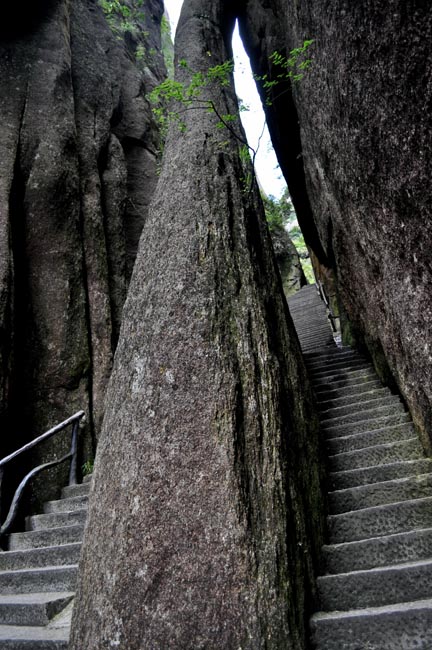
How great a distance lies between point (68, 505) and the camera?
4750 mm

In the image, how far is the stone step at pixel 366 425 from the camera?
14.4ft

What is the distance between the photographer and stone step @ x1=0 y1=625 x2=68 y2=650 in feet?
8.70

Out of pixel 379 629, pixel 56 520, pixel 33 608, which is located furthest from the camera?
pixel 56 520

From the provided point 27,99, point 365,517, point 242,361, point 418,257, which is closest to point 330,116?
point 418,257

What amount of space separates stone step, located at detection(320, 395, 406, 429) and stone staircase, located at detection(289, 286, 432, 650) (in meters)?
0.01

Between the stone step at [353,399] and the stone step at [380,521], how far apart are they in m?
2.09

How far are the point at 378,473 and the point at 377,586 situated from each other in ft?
4.01

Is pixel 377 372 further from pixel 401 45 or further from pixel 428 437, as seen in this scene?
pixel 401 45

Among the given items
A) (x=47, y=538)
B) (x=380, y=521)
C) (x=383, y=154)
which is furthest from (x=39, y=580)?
(x=383, y=154)

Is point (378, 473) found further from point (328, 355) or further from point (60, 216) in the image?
point (60, 216)

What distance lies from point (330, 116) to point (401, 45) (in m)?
1.79

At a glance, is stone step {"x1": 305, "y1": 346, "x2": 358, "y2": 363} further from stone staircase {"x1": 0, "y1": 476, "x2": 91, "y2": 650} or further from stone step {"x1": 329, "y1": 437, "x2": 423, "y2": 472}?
stone staircase {"x1": 0, "y1": 476, "x2": 91, "y2": 650}

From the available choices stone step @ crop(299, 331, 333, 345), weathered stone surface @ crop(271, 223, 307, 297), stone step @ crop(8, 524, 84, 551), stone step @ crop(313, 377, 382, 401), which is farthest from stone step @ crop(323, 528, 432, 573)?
weathered stone surface @ crop(271, 223, 307, 297)

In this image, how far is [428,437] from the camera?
11.9ft
